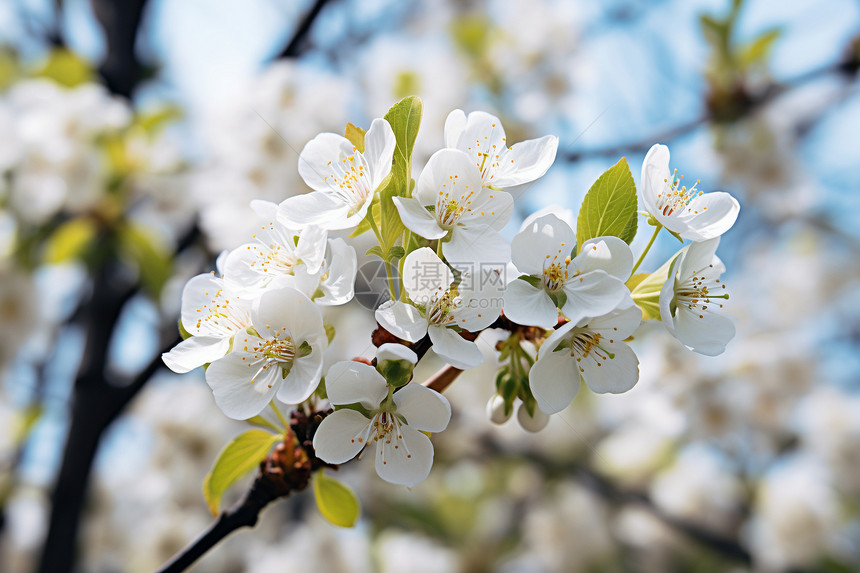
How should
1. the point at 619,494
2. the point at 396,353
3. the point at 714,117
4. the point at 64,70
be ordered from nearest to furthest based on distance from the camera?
1. the point at 396,353
2. the point at 64,70
3. the point at 714,117
4. the point at 619,494

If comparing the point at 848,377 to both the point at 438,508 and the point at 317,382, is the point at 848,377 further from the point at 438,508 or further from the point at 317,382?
the point at 317,382

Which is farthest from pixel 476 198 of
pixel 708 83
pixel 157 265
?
pixel 708 83

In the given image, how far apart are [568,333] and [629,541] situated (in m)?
3.50

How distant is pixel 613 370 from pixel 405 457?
0.68 ft

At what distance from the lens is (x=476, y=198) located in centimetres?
54

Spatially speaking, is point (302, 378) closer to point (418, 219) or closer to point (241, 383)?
point (241, 383)

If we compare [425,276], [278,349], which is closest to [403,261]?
[425,276]

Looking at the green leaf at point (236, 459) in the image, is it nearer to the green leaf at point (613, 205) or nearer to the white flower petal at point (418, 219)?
the white flower petal at point (418, 219)

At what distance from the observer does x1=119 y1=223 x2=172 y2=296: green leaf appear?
164cm

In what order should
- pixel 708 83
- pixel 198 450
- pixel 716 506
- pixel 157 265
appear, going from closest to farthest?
pixel 157 265 → pixel 708 83 → pixel 198 450 → pixel 716 506

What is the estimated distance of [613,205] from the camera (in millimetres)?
528

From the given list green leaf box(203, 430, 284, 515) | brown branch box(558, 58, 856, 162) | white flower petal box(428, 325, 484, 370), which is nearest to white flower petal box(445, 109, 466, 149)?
white flower petal box(428, 325, 484, 370)

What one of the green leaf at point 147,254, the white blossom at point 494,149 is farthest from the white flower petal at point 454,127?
the green leaf at point 147,254

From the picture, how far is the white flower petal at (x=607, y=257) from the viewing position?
506 mm
